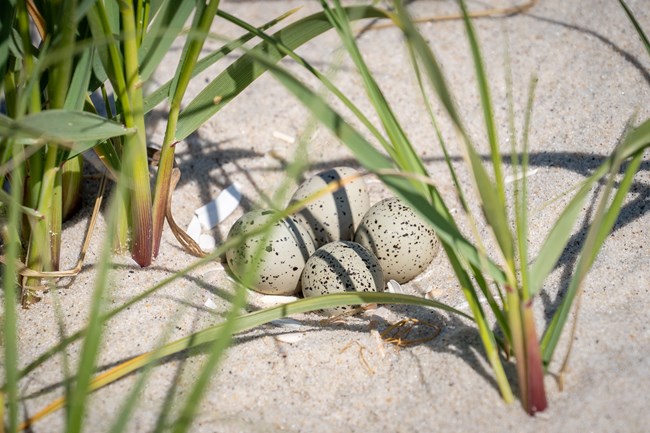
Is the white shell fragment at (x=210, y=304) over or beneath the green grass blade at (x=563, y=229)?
over

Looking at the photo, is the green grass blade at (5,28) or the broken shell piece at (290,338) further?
the broken shell piece at (290,338)

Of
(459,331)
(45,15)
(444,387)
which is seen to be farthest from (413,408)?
(45,15)

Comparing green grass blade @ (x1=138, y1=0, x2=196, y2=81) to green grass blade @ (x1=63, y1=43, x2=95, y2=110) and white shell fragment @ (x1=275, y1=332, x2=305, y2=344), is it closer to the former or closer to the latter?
green grass blade @ (x1=63, y1=43, x2=95, y2=110)

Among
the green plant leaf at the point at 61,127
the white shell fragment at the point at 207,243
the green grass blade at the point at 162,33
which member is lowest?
the white shell fragment at the point at 207,243

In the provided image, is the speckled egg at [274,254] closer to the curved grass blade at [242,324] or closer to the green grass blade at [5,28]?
the curved grass blade at [242,324]

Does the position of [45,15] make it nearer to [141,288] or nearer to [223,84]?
[223,84]

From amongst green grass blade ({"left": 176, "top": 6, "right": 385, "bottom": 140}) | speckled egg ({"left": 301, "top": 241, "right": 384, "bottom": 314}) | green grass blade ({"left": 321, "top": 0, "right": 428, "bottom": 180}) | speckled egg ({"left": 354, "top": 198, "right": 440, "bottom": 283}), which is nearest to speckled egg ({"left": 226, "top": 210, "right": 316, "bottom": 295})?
speckled egg ({"left": 301, "top": 241, "right": 384, "bottom": 314})

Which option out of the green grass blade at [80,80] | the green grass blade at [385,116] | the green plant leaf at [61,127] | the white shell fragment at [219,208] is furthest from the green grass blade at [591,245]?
the white shell fragment at [219,208]
